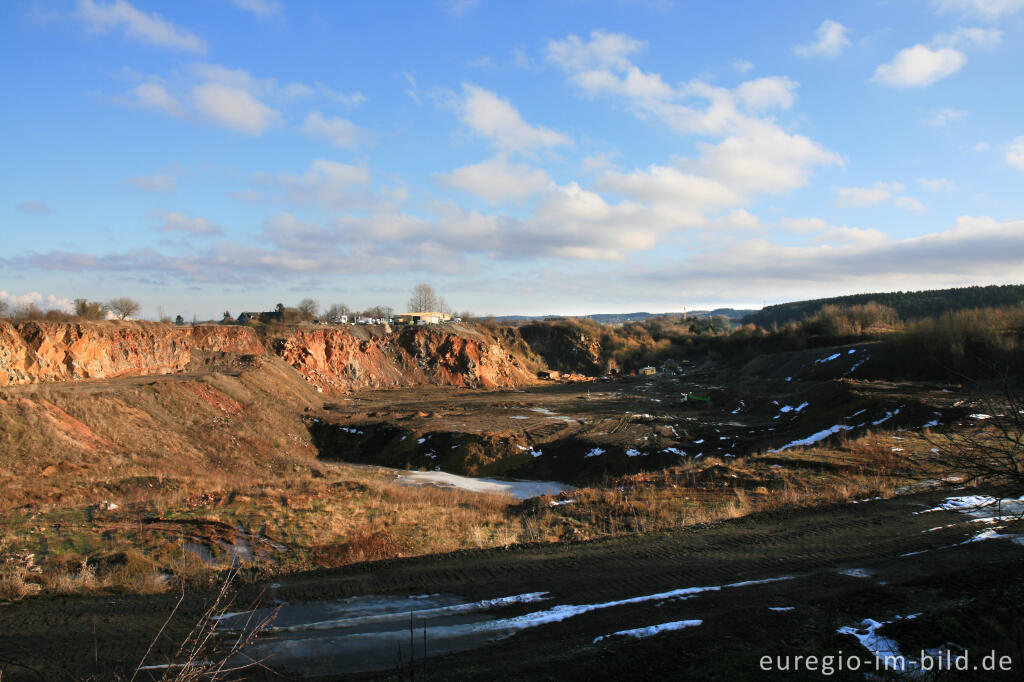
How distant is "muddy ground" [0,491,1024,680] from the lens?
5.43 m

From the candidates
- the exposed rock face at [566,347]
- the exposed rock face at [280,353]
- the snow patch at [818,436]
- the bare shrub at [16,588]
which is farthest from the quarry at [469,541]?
the exposed rock face at [566,347]

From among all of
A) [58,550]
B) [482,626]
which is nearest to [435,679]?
[482,626]

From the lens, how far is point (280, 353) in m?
51.6

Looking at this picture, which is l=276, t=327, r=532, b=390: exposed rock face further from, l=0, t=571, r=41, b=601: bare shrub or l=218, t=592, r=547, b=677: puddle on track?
l=218, t=592, r=547, b=677: puddle on track

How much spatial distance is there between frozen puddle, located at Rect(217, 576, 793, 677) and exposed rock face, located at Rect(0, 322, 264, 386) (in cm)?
3338

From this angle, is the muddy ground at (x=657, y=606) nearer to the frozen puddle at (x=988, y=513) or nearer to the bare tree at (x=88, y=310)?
the frozen puddle at (x=988, y=513)

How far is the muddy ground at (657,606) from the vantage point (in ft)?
17.8

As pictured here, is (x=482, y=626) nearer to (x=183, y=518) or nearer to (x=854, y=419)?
(x=183, y=518)

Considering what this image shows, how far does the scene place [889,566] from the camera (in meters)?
7.70

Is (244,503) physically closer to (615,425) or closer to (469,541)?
(469,541)

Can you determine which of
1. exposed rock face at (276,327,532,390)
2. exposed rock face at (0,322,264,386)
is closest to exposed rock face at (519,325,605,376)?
exposed rock face at (276,327,532,390)

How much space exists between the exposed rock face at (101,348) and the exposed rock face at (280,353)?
0.06 m

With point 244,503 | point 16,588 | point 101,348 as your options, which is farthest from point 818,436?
point 101,348

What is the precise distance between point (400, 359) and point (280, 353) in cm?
1433
